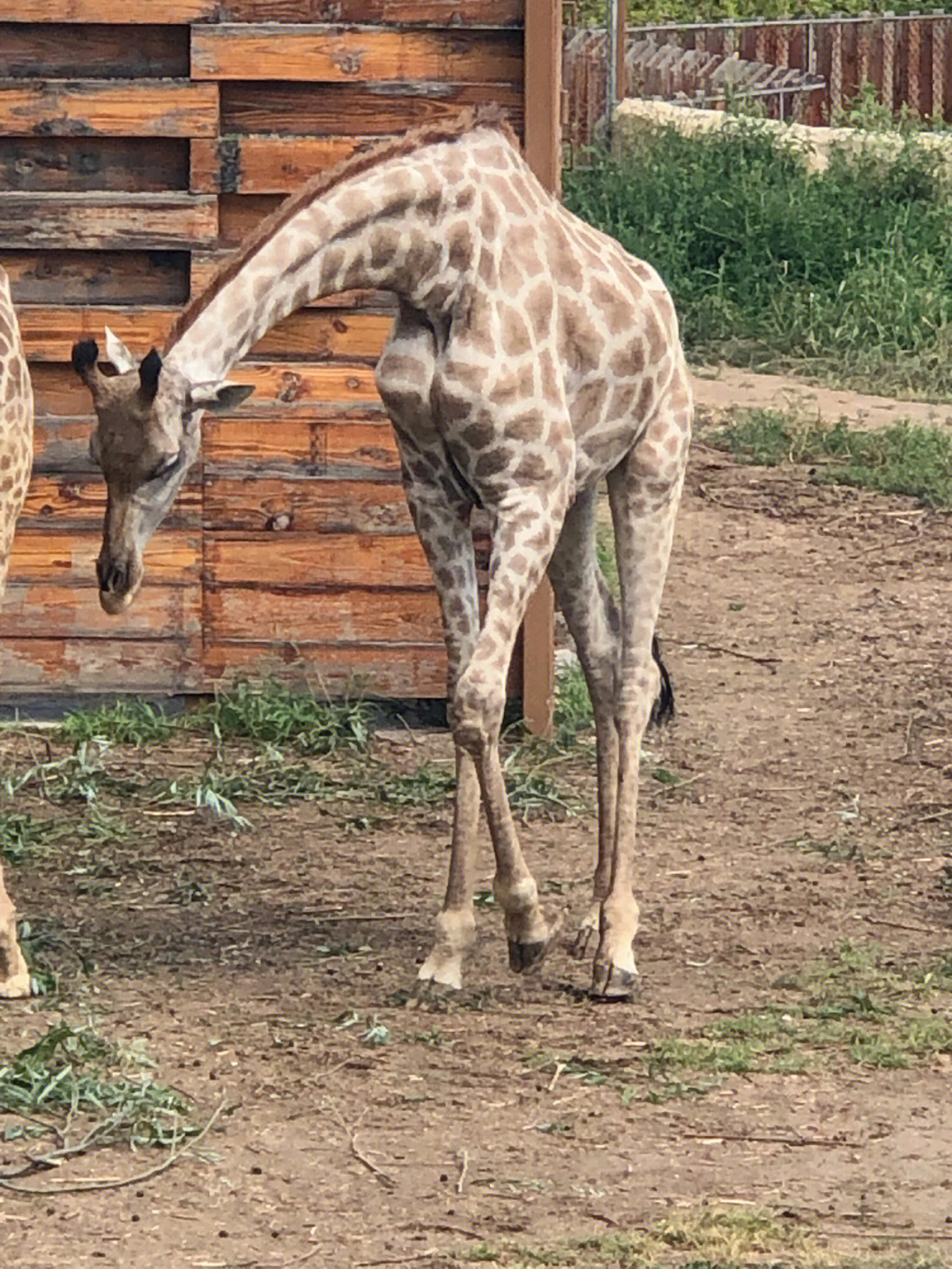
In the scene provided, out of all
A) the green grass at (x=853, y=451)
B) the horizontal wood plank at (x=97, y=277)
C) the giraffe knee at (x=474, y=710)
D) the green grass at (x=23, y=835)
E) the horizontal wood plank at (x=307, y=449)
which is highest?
the horizontal wood plank at (x=97, y=277)

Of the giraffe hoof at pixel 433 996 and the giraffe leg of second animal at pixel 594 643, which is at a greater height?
the giraffe leg of second animal at pixel 594 643

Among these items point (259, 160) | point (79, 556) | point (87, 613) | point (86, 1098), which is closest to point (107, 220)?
point (259, 160)

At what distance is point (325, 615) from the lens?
769 cm

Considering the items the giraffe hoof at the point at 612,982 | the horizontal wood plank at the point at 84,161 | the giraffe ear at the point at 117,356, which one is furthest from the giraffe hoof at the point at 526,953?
the horizontal wood plank at the point at 84,161

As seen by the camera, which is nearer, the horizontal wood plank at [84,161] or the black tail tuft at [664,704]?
the black tail tuft at [664,704]

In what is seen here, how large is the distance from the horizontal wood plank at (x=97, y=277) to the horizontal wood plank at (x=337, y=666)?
1.12m

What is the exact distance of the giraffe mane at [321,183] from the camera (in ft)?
16.8

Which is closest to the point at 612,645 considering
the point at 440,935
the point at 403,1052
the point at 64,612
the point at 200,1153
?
the point at 440,935

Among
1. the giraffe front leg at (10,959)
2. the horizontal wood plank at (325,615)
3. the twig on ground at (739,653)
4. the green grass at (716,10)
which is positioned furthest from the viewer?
the green grass at (716,10)

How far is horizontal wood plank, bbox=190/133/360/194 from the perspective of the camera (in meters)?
7.43

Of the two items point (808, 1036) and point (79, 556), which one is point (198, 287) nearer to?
point (79, 556)

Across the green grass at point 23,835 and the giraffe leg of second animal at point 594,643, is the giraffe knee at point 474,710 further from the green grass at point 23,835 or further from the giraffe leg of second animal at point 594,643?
the green grass at point 23,835

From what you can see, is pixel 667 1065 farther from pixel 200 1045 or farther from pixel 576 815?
pixel 576 815

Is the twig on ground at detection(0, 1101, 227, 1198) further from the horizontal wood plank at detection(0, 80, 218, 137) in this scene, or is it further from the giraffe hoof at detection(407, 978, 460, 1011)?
the horizontal wood plank at detection(0, 80, 218, 137)
